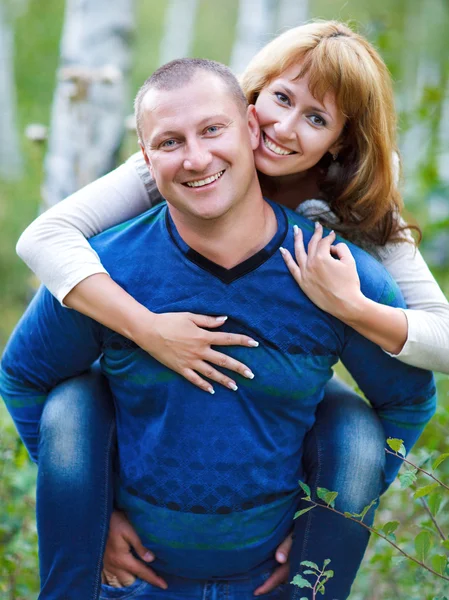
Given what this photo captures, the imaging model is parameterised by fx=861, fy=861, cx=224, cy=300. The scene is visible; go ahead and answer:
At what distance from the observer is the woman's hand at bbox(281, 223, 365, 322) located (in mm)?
2244

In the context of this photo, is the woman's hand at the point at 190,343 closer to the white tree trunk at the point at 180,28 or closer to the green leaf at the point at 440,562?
the green leaf at the point at 440,562

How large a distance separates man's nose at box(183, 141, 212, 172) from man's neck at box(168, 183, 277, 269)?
0.17 m

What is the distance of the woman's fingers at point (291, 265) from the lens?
7.50ft

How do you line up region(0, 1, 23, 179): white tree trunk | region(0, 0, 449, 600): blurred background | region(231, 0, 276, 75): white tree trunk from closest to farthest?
region(0, 0, 449, 600): blurred background < region(231, 0, 276, 75): white tree trunk < region(0, 1, 23, 179): white tree trunk

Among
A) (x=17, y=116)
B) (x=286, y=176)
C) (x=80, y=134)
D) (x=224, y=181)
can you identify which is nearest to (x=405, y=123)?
(x=80, y=134)

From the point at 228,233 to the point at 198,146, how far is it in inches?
10.2

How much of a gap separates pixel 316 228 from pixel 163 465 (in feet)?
2.54

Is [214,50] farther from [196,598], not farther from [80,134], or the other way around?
[196,598]

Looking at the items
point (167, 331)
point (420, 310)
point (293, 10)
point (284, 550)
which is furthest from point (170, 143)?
point (293, 10)

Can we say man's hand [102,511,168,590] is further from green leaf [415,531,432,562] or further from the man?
green leaf [415,531,432,562]

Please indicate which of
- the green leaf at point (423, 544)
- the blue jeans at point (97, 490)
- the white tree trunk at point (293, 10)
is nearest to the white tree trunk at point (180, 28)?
the white tree trunk at point (293, 10)

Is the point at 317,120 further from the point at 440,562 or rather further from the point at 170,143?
the point at 440,562

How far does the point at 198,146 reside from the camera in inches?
85.4

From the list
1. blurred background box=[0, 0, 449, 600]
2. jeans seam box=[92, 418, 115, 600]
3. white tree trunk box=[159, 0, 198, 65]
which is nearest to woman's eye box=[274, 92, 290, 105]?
blurred background box=[0, 0, 449, 600]
